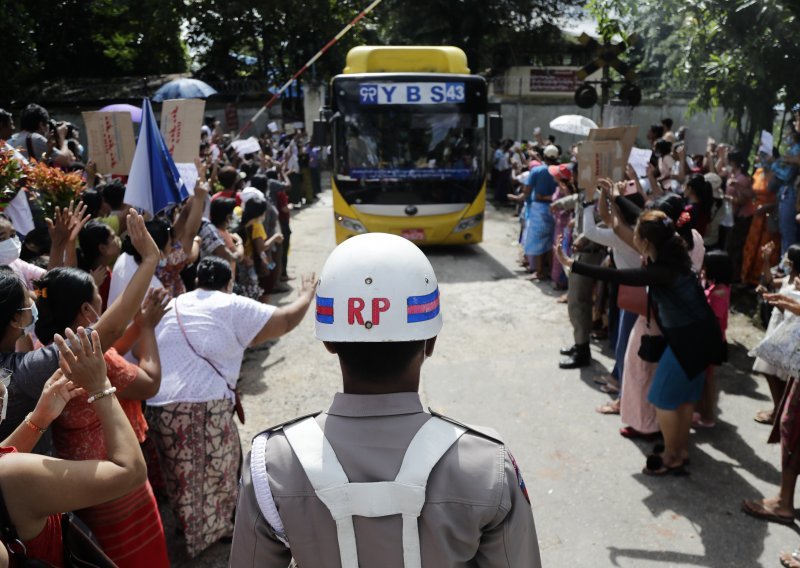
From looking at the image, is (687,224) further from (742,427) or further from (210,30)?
(210,30)

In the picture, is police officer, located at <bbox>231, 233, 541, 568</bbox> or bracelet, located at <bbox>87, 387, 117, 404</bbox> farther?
bracelet, located at <bbox>87, 387, 117, 404</bbox>

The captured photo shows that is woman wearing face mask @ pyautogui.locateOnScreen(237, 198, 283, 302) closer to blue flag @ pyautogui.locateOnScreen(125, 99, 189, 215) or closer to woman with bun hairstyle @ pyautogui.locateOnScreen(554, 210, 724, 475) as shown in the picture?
blue flag @ pyautogui.locateOnScreen(125, 99, 189, 215)

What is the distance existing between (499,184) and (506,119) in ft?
26.7

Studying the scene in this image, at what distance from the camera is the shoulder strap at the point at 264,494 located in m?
1.51

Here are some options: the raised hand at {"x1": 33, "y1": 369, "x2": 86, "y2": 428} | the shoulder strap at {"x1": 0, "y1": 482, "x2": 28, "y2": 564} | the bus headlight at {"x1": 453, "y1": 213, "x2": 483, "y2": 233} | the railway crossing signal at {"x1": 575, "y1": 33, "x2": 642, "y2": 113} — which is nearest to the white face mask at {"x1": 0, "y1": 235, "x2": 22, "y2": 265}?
the raised hand at {"x1": 33, "y1": 369, "x2": 86, "y2": 428}

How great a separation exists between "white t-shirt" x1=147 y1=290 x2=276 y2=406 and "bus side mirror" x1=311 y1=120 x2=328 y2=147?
6.24 m

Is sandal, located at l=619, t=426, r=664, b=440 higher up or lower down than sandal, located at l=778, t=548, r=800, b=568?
lower down

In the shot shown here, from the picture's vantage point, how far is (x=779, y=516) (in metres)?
3.68

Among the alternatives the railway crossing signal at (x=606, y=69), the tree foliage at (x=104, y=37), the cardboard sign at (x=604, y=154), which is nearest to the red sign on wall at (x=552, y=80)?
the tree foliage at (x=104, y=37)

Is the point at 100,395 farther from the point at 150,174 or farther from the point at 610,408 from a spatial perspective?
the point at 610,408

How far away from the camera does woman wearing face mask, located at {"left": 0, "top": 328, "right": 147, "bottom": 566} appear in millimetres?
1696

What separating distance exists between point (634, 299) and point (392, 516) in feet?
10.7

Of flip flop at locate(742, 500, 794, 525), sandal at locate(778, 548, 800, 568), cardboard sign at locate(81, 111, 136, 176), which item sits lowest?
flip flop at locate(742, 500, 794, 525)

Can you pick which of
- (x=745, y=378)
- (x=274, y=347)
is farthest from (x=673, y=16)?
(x=274, y=347)
